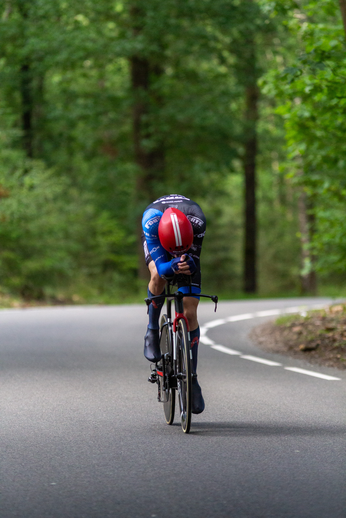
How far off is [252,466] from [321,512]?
994 millimetres

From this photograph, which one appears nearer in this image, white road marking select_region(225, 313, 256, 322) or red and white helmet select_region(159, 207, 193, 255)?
red and white helmet select_region(159, 207, 193, 255)

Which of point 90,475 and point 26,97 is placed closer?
point 90,475

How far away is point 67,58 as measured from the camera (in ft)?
85.1

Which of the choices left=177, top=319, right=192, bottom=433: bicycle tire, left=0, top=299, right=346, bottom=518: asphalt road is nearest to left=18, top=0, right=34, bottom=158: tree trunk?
left=0, top=299, right=346, bottom=518: asphalt road

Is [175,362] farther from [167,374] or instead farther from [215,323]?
[215,323]

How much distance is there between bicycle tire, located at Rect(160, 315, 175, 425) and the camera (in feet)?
21.3

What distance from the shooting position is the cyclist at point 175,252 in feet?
19.5

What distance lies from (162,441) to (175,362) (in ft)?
2.24

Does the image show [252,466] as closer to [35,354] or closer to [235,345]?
[35,354]

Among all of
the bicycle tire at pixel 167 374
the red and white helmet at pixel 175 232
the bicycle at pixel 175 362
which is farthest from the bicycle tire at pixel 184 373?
the red and white helmet at pixel 175 232

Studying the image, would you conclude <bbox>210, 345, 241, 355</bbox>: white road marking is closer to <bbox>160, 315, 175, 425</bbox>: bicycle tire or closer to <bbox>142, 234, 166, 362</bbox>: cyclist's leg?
<bbox>160, 315, 175, 425</bbox>: bicycle tire

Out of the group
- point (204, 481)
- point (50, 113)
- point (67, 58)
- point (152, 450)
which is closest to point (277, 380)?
point (152, 450)

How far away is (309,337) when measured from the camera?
1280 cm

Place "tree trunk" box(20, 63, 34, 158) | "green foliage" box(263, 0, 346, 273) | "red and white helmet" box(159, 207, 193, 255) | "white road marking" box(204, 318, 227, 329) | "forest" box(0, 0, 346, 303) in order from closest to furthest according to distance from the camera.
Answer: "red and white helmet" box(159, 207, 193, 255) → "green foliage" box(263, 0, 346, 273) → "white road marking" box(204, 318, 227, 329) → "forest" box(0, 0, 346, 303) → "tree trunk" box(20, 63, 34, 158)
